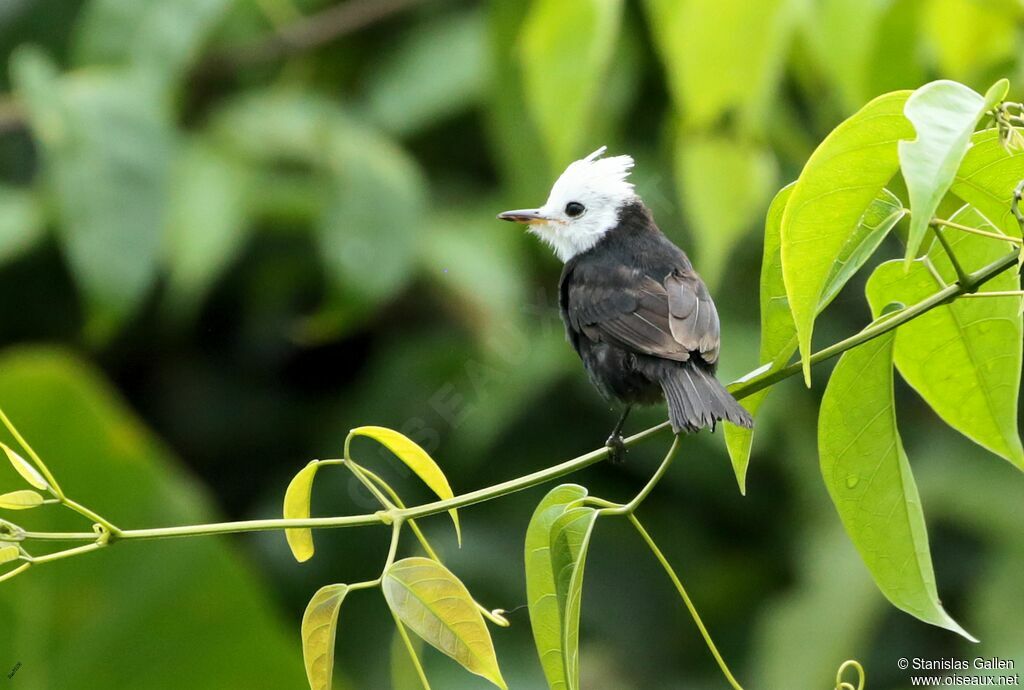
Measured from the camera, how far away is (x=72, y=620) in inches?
129

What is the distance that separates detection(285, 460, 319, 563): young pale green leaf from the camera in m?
1.54

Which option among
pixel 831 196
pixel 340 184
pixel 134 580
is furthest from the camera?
pixel 340 184

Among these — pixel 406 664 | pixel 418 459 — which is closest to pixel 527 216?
pixel 418 459

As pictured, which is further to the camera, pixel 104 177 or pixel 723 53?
pixel 104 177

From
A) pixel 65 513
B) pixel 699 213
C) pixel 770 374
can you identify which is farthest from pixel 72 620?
pixel 770 374

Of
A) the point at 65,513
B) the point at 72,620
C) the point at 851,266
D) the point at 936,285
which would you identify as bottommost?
the point at 72,620

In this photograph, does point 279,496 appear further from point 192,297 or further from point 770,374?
point 770,374

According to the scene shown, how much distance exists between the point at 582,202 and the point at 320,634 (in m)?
1.54

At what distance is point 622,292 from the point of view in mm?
2783

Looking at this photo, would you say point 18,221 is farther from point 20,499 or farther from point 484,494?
point 484,494

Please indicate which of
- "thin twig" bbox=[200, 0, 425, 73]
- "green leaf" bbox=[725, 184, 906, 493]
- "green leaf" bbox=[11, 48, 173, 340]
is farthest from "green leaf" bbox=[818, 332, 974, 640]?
"thin twig" bbox=[200, 0, 425, 73]

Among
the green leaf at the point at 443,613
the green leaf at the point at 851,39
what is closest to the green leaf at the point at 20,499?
the green leaf at the point at 443,613

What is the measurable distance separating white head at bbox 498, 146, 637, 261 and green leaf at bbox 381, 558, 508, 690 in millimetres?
1214

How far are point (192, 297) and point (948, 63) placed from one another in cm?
309
